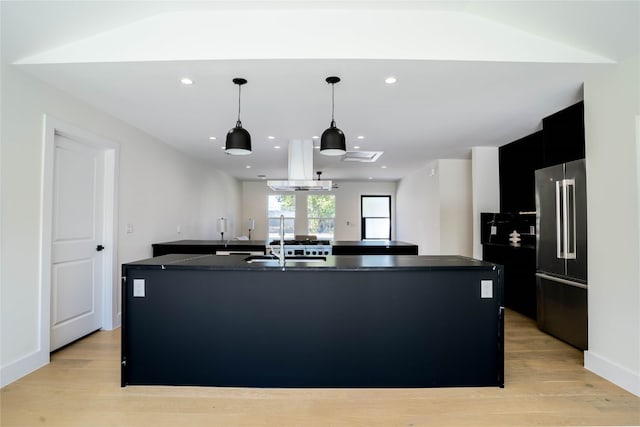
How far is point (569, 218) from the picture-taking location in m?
3.06

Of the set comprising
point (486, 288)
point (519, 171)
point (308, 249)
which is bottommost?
point (486, 288)

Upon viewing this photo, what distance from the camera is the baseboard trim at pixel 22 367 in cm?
245

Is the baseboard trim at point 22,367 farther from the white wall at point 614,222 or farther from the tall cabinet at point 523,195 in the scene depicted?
the tall cabinet at point 523,195

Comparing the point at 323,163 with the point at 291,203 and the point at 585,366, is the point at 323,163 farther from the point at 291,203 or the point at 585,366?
the point at 585,366

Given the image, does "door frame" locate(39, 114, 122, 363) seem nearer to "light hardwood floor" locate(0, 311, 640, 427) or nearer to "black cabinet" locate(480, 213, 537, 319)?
"light hardwood floor" locate(0, 311, 640, 427)

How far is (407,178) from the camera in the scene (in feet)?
28.3

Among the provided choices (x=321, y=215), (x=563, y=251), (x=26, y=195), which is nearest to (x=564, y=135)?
(x=563, y=251)

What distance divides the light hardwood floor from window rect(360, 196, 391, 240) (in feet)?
24.1

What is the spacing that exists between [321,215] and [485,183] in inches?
208

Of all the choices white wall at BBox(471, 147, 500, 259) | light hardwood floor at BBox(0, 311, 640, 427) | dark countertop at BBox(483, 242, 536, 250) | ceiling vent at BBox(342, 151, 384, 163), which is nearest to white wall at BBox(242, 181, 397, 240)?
ceiling vent at BBox(342, 151, 384, 163)

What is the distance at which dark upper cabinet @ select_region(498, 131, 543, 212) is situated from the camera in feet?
15.1

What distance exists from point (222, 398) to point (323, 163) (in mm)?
5061

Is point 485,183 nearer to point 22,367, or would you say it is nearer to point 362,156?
point 362,156

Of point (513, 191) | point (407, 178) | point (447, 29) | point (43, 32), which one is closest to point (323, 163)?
point (407, 178)
